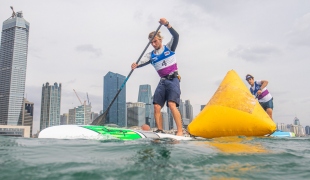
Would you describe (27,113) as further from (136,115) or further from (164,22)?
(164,22)

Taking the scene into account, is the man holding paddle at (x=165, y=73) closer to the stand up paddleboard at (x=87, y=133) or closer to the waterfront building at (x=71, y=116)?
the stand up paddleboard at (x=87, y=133)

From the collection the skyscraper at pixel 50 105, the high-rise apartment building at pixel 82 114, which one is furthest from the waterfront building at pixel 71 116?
the skyscraper at pixel 50 105

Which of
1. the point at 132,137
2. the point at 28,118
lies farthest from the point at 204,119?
the point at 28,118

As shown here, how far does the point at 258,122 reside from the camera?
5.73 metres

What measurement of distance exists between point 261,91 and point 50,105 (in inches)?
7446

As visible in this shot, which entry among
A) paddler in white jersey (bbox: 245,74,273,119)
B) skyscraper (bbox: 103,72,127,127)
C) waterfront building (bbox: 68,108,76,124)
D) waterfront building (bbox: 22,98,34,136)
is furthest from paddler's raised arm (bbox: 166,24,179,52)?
waterfront building (bbox: 68,108,76,124)

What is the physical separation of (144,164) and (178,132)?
3395 millimetres

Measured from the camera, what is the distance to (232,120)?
577cm

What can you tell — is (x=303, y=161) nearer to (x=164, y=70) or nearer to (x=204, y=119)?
(x=204, y=119)

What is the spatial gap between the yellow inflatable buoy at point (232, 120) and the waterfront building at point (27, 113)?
16377 centimetres

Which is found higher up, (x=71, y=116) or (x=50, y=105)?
(x=50, y=105)

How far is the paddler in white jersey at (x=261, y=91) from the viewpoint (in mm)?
9875

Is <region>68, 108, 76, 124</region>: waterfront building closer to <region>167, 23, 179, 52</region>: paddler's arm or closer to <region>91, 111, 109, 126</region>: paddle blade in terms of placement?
<region>91, 111, 109, 126</region>: paddle blade

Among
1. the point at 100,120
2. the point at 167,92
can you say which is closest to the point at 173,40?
the point at 167,92
